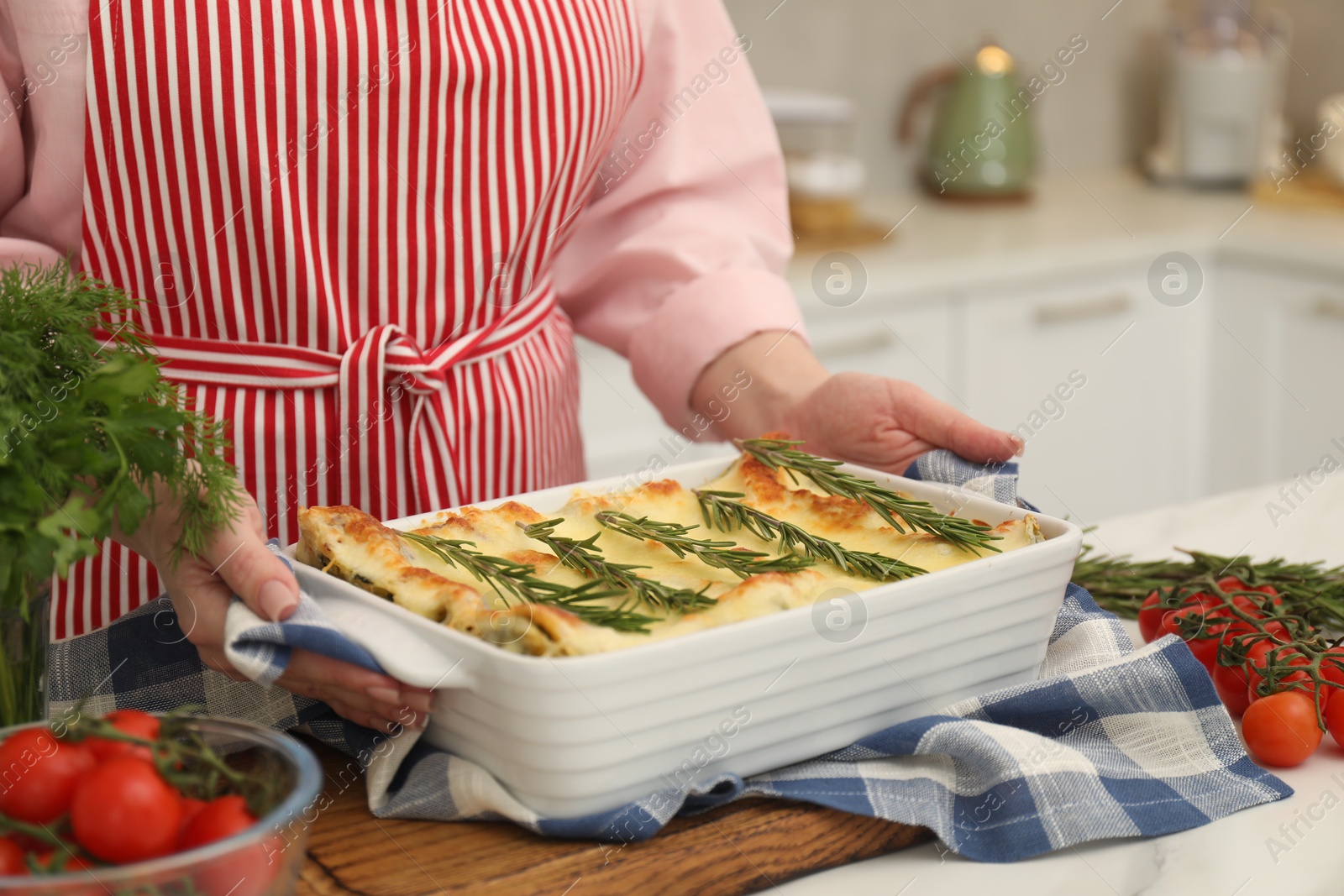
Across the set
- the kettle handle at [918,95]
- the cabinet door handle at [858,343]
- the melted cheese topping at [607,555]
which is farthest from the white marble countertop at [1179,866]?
the kettle handle at [918,95]

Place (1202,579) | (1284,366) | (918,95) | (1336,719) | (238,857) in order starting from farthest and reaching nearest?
1. (918,95)
2. (1284,366)
3. (1202,579)
4. (1336,719)
5. (238,857)

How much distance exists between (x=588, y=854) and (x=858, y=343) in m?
1.48

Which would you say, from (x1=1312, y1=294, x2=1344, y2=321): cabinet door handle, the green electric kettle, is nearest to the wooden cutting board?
(x1=1312, y1=294, x2=1344, y2=321): cabinet door handle

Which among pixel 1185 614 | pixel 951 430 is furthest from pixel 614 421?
pixel 1185 614

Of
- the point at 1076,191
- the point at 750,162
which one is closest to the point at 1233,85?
the point at 1076,191

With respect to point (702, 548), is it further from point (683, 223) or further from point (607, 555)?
point (683, 223)

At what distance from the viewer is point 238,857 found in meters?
0.40

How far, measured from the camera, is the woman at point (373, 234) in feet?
2.57

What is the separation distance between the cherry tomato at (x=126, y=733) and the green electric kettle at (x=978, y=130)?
2197 mm

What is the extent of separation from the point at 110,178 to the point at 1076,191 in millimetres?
2200

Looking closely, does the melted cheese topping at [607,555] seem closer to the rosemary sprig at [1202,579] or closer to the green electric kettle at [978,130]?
the rosemary sprig at [1202,579]

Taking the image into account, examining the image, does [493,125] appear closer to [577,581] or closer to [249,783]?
[577,581]

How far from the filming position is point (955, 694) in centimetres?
63

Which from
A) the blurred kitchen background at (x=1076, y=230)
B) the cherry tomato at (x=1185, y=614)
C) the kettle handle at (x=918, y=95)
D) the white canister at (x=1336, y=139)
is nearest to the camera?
the cherry tomato at (x=1185, y=614)
